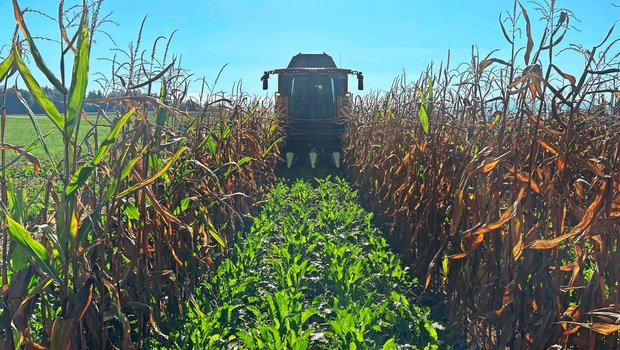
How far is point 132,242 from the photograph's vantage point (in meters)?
2.38

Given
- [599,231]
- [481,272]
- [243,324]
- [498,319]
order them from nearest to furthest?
[599,231] → [498,319] → [481,272] → [243,324]

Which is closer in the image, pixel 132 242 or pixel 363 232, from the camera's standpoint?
pixel 132 242

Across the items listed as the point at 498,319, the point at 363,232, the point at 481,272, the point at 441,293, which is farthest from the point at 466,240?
the point at 363,232

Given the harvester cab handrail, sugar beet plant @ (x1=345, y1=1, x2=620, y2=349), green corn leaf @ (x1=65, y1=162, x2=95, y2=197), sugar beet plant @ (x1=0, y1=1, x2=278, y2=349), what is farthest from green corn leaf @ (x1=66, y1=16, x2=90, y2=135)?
the harvester cab handrail

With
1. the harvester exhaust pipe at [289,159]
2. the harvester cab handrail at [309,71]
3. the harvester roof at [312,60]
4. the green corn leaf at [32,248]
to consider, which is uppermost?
the harvester roof at [312,60]

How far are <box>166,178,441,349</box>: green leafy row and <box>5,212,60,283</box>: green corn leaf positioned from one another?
127 centimetres

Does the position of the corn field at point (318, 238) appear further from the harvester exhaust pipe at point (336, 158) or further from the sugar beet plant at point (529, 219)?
the harvester exhaust pipe at point (336, 158)

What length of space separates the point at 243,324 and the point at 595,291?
1994 millimetres

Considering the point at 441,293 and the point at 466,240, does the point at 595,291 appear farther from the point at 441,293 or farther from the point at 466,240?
the point at 441,293

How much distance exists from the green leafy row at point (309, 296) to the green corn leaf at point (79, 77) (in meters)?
1.60

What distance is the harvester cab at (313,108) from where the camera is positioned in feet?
36.6

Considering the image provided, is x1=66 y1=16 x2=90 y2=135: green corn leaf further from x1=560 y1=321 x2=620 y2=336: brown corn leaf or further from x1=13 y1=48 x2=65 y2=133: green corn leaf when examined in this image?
x1=560 y1=321 x2=620 y2=336: brown corn leaf

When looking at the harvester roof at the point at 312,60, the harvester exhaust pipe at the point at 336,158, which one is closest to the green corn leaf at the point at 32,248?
the harvester exhaust pipe at the point at 336,158

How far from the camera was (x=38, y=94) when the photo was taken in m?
1.65
